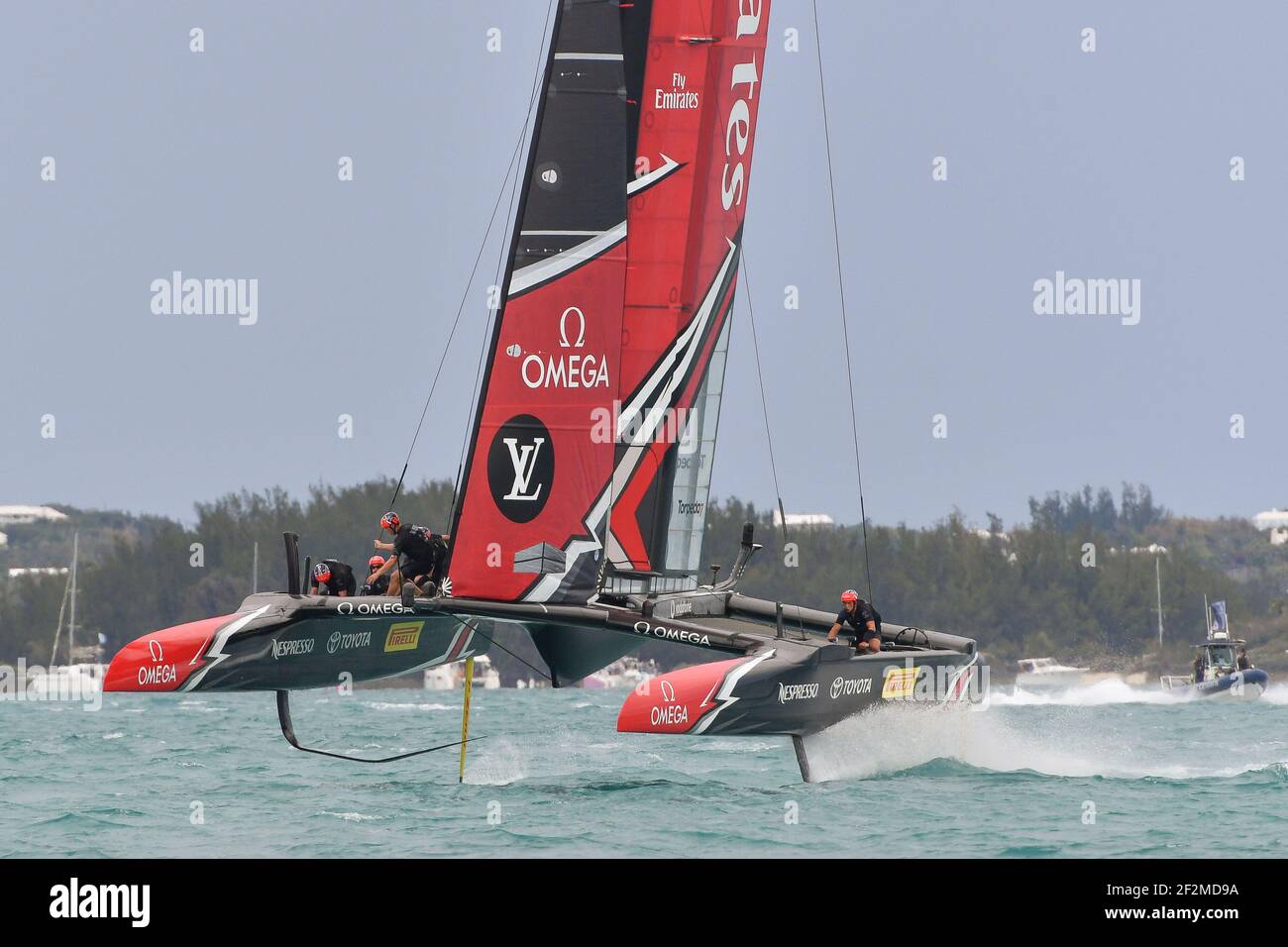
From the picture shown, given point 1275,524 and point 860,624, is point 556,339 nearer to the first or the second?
point 860,624

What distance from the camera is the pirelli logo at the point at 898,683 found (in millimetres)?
13586

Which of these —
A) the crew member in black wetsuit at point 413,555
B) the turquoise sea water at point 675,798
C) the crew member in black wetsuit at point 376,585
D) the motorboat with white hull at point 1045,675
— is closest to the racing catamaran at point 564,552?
the crew member in black wetsuit at point 376,585

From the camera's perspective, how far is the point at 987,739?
15.2m

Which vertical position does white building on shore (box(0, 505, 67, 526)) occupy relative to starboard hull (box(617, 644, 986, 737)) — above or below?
above

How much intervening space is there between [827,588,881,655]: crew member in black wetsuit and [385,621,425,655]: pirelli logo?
3269 millimetres

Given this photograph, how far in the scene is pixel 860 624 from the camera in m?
14.1

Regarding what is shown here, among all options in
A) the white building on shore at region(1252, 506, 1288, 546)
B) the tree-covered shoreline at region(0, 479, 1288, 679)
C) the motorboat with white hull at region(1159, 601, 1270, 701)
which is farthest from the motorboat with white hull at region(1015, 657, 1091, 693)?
the white building on shore at region(1252, 506, 1288, 546)

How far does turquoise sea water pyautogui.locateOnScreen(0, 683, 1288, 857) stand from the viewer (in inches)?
432

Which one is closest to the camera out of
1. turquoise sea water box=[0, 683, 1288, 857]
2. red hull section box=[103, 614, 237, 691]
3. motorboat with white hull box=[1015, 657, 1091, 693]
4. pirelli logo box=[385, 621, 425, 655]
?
turquoise sea water box=[0, 683, 1288, 857]

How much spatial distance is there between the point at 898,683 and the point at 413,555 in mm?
3576

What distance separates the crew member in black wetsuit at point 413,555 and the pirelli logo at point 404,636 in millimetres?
921

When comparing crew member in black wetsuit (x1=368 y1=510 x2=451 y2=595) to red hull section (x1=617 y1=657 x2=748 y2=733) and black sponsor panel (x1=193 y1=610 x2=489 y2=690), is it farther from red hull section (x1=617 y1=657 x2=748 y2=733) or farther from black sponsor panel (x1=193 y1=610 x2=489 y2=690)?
red hull section (x1=617 y1=657 x2=748 y2=733)

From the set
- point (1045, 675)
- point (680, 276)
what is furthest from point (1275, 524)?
point (680, 276)
